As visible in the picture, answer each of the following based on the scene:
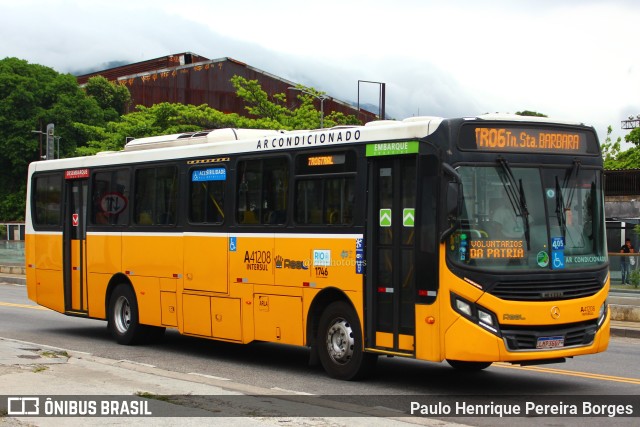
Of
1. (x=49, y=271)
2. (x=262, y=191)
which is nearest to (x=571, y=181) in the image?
(x=262, y=191)

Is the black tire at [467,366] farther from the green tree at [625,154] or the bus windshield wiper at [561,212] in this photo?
the green tree at [625,154]

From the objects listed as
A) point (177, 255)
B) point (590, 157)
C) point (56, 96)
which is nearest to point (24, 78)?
point (56, 96)

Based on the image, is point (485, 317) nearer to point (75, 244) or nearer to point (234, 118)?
point (75, 244)

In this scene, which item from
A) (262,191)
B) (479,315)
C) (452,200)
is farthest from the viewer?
(262,191)

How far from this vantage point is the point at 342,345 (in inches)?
495

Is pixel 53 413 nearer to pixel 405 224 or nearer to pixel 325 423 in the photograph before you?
pixel 325 423

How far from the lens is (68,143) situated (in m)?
78.3

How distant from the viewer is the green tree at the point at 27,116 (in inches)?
3059

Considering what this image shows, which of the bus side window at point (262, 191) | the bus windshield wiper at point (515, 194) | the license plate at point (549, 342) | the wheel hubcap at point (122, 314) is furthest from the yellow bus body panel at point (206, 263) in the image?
the license plate at point (549, 342)

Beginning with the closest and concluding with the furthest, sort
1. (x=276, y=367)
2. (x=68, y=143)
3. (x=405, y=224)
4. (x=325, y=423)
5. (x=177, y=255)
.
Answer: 1. (x=325, y=423)
2. (x=405, y=224)
3. (x=276, y=367)
4. (x=177, y=255)
5. (x=68, y=143)

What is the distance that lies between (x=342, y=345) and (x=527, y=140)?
3.49 metres

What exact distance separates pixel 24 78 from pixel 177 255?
68.3 metres

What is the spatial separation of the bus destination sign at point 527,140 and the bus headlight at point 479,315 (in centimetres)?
181

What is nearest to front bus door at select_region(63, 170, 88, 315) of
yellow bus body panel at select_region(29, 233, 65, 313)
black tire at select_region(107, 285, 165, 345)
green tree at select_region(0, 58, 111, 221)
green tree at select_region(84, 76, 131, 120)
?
yellow bus body panel at select_region(29, 233, 65, 313)
